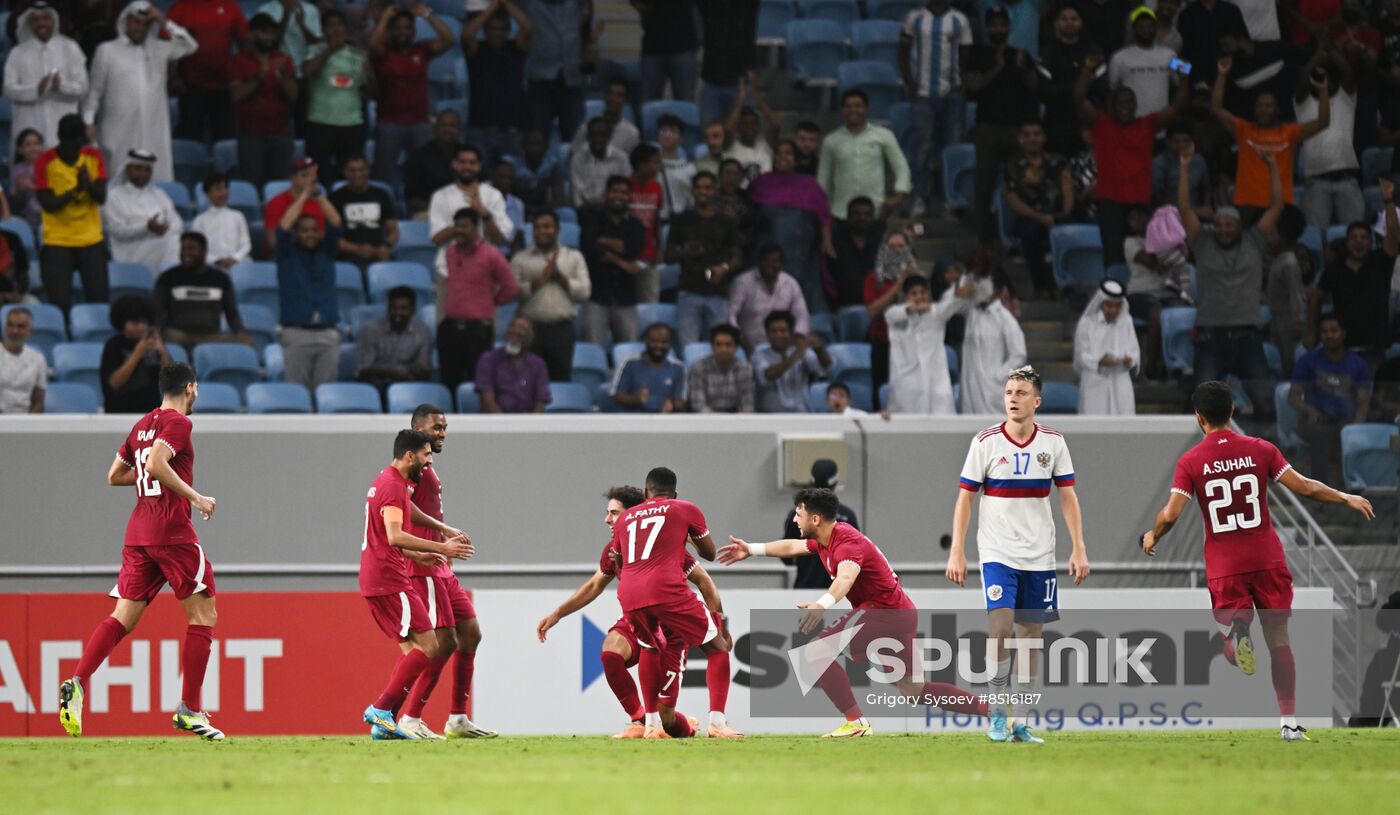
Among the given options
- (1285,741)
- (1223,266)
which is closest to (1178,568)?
(1223,266)

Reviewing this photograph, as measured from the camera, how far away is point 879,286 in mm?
17125

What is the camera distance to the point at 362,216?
17281 millimetres

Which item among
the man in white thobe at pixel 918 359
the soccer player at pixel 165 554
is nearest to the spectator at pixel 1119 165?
the man in white thobe at pixel 918 359

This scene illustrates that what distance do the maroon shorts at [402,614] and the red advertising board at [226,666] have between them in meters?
3.10

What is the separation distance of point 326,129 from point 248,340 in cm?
286

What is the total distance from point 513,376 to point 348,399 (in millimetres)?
1475

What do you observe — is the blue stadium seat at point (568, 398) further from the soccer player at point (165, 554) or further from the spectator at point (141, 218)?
the soccer player at point (165, 554)

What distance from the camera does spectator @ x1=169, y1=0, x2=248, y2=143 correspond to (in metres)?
18.5

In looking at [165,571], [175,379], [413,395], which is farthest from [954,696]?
[413,395]

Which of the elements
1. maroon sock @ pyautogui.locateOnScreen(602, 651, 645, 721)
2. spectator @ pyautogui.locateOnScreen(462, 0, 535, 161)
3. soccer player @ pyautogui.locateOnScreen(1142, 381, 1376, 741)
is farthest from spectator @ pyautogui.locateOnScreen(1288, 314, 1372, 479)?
spectator @ pyautogui.locateOnScreen(462, 0, 535, 161)

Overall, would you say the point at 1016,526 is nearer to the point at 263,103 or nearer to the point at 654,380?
the point at 654,380

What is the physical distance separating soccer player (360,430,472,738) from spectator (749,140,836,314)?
7171mm

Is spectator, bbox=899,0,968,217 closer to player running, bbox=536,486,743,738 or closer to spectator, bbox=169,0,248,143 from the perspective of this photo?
spectator, bbox=169,0,248,143

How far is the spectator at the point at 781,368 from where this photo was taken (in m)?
16.0
